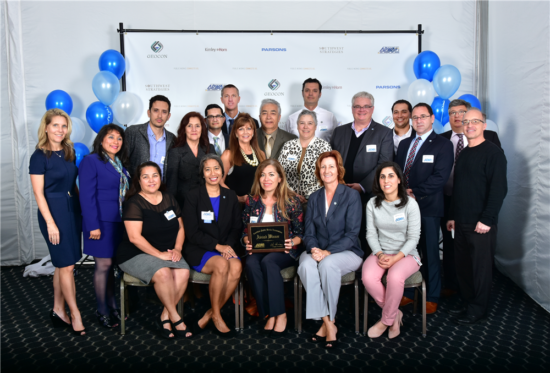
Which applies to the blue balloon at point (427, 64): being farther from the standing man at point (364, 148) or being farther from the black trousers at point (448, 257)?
the black trousers at point (448, 257)

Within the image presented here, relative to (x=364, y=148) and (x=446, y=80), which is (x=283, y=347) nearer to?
(x=364, y=148)

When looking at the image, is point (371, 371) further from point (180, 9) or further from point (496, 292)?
point (180, 9)

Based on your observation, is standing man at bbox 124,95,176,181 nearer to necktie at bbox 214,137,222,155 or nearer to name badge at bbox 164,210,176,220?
necktie at bbox 214,137,222,155

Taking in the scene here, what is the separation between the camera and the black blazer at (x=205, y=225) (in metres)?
3.38

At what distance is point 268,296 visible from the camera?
10.5 ft

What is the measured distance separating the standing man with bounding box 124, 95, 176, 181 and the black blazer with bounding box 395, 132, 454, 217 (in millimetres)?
2302

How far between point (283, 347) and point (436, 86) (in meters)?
3.41

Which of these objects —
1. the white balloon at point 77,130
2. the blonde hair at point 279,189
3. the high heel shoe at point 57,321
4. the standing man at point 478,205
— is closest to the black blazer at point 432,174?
the standing man at point 478,205

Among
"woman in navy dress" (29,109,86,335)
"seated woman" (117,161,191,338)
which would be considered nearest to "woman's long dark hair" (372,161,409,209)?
"seated woman" (117,161,191,338)

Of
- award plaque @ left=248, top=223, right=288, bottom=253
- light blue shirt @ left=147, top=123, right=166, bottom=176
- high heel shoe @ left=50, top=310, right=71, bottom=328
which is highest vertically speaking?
light blue shirt @ left=147, top=123, right=166, bottom=176

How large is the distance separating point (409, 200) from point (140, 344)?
2.33m

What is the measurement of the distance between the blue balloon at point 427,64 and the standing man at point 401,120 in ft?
3.57

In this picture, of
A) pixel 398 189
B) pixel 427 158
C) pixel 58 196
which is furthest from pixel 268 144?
pixel 58 196

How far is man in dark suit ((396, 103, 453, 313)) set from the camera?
11.8ft
